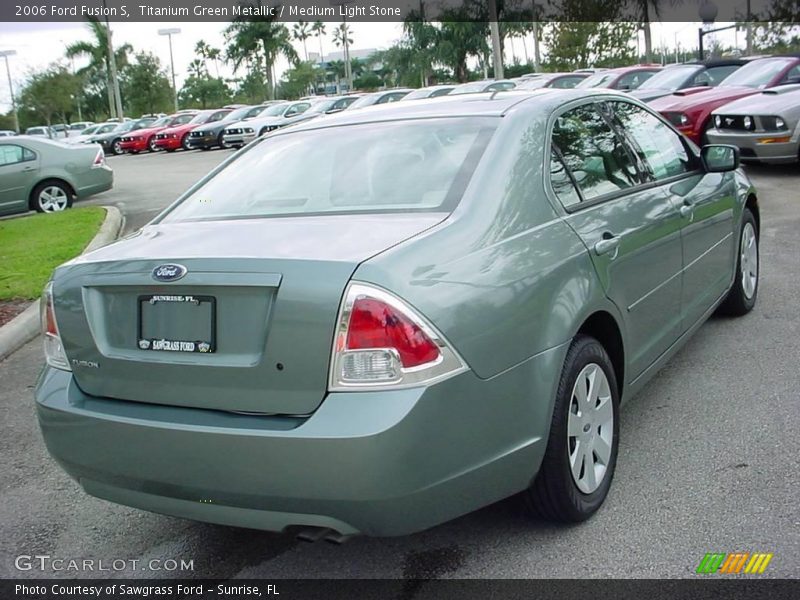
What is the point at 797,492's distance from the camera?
10.9ft

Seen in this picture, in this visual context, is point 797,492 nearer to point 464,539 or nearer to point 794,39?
point 464,539

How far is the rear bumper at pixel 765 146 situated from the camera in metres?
11.3

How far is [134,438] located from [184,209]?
1.37 meters

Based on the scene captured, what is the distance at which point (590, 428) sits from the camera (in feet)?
10.7

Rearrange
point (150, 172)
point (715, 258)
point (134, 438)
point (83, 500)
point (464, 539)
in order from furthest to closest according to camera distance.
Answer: point (150, 172) < point (715, 258) < point (83, 500) < point (464, 539) < point (134, 438)

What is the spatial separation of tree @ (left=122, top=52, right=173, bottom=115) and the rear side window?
209ft

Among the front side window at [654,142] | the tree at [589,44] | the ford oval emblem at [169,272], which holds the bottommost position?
the ford oval emblem at [169,272]

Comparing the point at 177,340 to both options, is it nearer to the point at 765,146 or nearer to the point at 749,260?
the point at 749,260

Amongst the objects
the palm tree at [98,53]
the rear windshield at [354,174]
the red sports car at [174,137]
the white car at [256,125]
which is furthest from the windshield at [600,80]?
the palm tree at [98,53]

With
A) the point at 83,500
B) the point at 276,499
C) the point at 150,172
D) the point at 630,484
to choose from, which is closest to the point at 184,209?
the point at 83,500

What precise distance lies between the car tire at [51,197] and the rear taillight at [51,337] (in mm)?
12352

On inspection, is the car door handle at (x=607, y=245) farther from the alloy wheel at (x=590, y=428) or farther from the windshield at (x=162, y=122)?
the windshield at (x=162, y=122)

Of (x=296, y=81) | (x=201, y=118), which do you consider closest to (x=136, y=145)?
(x=201, y=118)

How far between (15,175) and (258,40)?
40.3m
